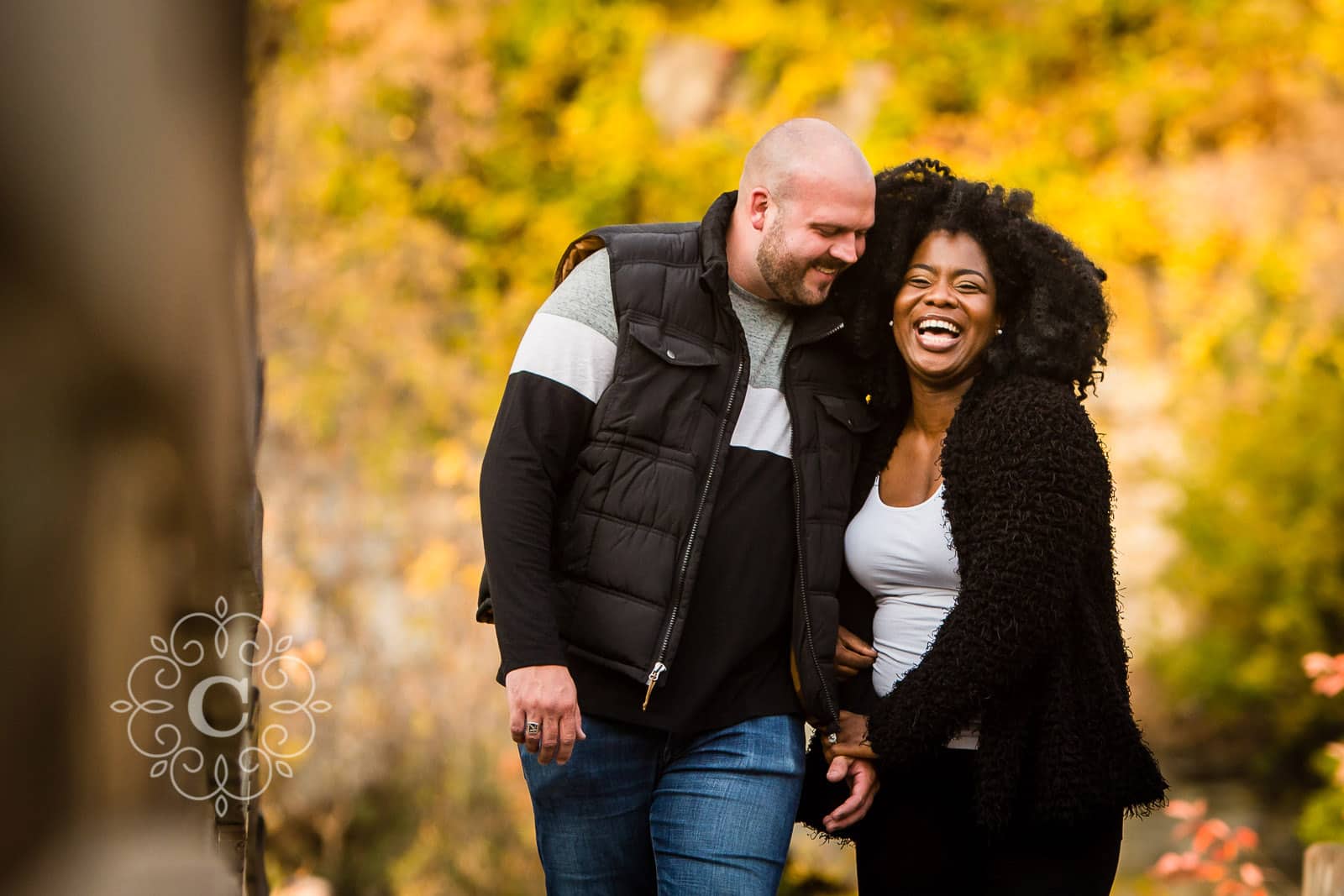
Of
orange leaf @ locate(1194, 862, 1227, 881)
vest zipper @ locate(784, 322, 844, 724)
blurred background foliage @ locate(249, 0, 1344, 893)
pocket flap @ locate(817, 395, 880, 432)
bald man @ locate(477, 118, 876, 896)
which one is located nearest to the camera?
bald man @ locate(477, 118, 876, 896)

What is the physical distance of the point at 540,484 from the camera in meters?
2.18

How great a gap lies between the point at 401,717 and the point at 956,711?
3269mm

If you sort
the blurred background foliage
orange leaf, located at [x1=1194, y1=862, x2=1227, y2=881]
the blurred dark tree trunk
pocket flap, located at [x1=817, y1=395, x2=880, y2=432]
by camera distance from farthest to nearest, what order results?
the blurred background foliage, orange leaf, located at [x1=1194, y1=862, x2=1227, y2=881], pocket flap, located at [x1=817, y1=395, x2=880, y2=432], the blurred dark tree trunk

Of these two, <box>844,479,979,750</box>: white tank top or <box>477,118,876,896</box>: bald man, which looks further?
<box>844,479,979,750</box>: white tank top

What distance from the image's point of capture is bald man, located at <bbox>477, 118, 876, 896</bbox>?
2.20 metres

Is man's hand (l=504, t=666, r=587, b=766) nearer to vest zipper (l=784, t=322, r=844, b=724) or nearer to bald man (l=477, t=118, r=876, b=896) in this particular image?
bald man (l=477, t=118, r=876, b=896)

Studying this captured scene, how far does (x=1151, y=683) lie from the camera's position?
6305 millimetres

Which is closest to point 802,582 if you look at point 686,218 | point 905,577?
point 905,577

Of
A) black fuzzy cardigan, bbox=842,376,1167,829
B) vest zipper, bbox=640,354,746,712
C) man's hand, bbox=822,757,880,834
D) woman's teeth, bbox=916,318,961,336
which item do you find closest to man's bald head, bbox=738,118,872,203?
woman's teeth, bbox=916,318,961,336

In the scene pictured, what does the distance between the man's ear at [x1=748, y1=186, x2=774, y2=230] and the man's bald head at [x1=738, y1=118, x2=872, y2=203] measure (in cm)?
1

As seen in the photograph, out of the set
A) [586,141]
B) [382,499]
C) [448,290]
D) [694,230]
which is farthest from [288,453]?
[694,230]

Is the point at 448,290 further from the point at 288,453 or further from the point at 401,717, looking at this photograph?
the point at 401,717

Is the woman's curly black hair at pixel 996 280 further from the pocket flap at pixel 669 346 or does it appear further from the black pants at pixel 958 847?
the black pants at pixel 958 847

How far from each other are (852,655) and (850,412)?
18.1 inches
